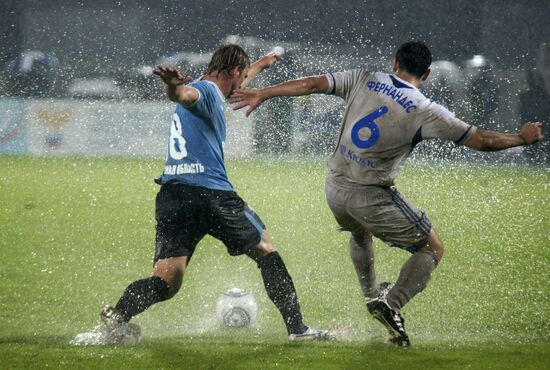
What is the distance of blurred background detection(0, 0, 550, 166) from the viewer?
62.2 feet

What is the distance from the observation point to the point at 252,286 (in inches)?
312

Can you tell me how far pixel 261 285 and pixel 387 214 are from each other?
7.27 ft

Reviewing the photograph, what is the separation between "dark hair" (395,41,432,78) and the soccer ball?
1795 millimetres

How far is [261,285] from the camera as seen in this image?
789 cm

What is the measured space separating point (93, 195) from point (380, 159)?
779cm

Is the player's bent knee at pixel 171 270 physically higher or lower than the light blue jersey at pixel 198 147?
lower

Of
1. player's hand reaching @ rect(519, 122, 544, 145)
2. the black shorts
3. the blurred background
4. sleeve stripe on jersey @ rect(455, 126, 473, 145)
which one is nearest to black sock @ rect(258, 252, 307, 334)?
the black shorts

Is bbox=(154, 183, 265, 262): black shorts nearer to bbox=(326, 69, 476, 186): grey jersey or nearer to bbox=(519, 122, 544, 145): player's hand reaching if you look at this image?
bbox=(326, 69, 476, 186): grey jersey

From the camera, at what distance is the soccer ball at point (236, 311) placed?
647 centimetres

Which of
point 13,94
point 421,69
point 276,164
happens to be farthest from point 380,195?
point 13,94

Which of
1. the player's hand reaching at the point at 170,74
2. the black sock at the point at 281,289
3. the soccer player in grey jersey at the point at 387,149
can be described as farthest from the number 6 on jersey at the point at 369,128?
the player's hand reaching at the point at 170,74

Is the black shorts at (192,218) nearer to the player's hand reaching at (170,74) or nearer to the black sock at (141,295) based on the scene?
the black sock at (141,295)

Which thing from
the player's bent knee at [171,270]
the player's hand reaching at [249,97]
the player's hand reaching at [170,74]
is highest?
the player's hand reaching at [170,74]

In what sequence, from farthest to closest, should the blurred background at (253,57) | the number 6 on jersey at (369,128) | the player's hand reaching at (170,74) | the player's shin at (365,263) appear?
the blurred background at (253,57), the player's shin at (365,263), the number 6 on jersey at (369,128), the player's hand reaching at (170,74)
